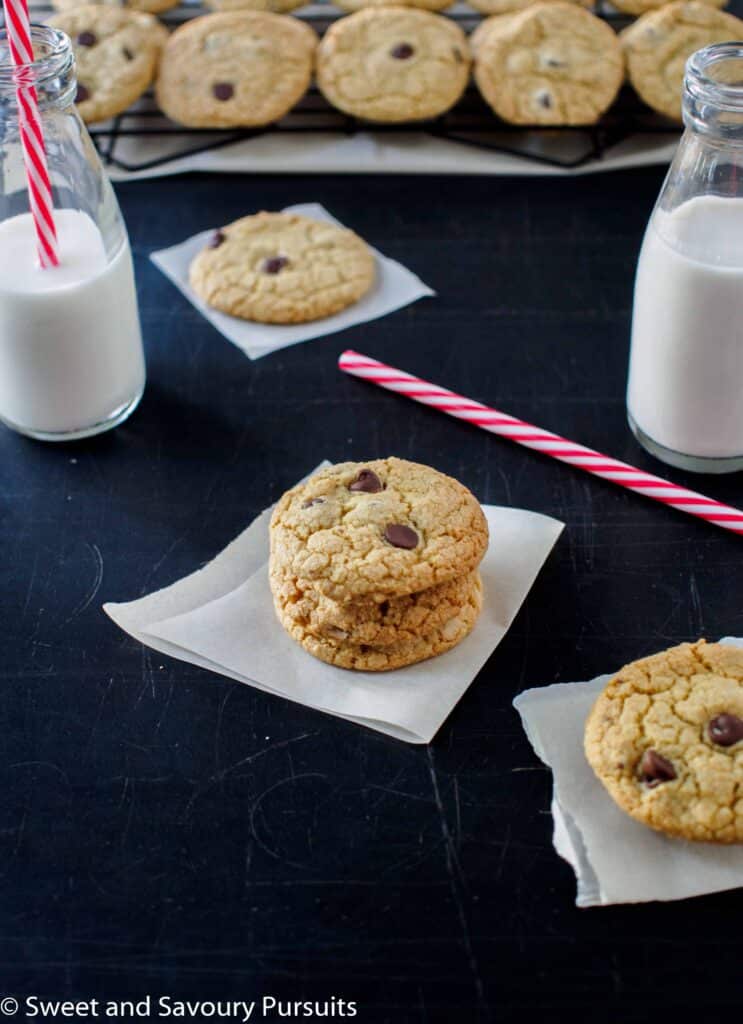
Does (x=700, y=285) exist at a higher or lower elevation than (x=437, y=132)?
higher

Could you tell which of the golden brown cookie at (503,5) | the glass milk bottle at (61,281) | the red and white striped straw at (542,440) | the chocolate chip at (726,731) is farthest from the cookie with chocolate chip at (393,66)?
the chocolate chip at (726,731)

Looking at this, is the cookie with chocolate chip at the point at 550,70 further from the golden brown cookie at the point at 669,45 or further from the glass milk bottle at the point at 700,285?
the glass milk bottle at the point at 700,285

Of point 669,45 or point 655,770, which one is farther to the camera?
point 669,45

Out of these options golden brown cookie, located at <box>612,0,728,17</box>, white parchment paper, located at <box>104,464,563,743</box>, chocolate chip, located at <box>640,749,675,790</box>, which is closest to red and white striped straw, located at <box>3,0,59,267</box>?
white parchment paper, located at <box>104,464,563,743</box>

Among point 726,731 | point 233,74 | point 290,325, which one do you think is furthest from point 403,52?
point 726,731

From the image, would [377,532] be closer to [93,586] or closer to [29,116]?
[93,586]

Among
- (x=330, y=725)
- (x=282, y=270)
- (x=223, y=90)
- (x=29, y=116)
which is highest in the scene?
(x=29, y=116)
